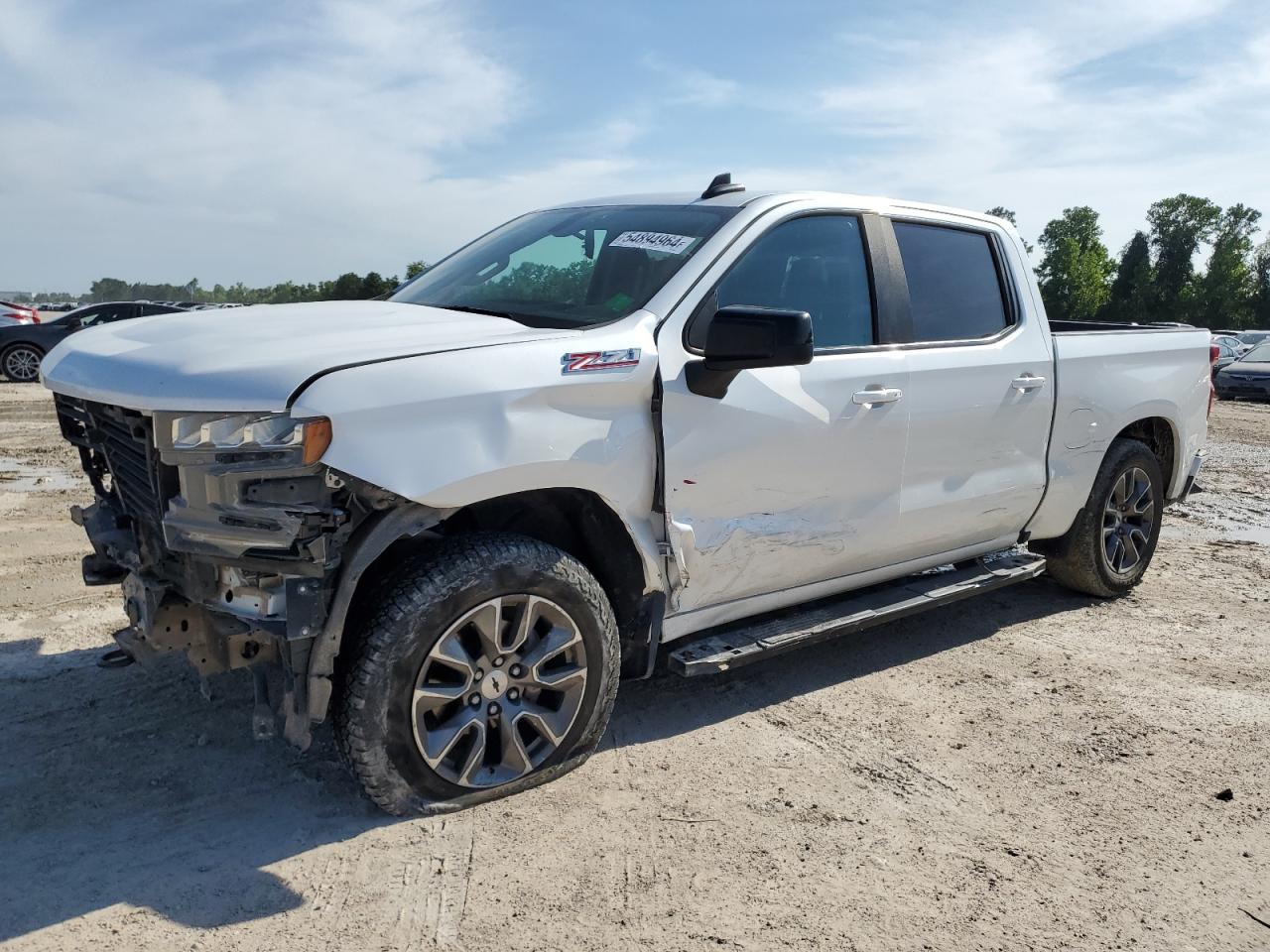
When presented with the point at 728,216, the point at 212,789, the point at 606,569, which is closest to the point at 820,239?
the point at 728,216

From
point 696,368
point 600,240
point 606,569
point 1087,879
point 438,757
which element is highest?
point 600,240

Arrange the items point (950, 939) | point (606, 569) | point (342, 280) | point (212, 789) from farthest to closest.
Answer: point (342, 280)
point (606, 569)
point (212, 789)
point (950, 939)

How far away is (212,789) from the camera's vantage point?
337cm

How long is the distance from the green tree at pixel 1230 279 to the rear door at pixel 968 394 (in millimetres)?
76822

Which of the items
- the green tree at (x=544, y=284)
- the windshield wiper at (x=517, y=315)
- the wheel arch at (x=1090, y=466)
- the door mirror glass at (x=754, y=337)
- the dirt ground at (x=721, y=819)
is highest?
the green tree at (x=544, y=284)

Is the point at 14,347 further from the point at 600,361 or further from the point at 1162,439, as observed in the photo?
the point at 1162,439

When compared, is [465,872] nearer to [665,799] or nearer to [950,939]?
[665,799]

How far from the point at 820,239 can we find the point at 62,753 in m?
3.33

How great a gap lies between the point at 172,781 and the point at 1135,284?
82178 mm

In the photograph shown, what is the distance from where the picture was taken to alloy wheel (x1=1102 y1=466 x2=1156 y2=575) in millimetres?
5570

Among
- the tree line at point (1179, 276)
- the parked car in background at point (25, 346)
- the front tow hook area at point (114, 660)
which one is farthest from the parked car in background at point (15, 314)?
the tree line at point (1179, 276)

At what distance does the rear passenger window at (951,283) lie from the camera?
4.41 meters

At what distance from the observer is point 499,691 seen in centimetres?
326

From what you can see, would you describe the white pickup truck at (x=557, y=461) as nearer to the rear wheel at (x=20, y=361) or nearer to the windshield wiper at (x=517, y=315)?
the windshield wiper at (x=517, y=315)
